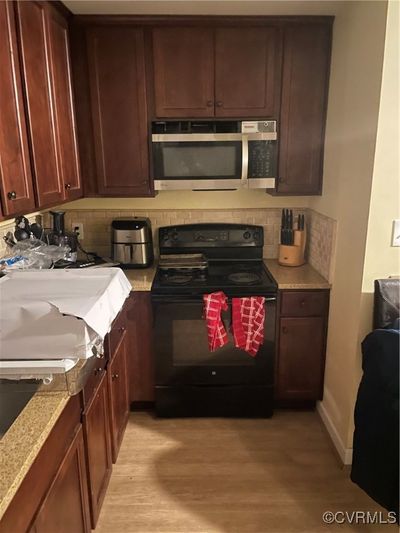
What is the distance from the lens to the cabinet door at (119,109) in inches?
85.3

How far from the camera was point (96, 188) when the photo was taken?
2.37 meters

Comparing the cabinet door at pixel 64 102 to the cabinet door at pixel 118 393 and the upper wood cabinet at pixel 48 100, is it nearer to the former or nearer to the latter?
the upper wood cabinet at pixel 48 100

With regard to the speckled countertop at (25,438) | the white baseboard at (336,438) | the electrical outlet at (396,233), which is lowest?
the white baseboard at (336,438)

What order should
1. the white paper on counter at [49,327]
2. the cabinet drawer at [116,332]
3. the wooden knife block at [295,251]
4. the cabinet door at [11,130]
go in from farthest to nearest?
the wooden knife block at [295,251] → the cabinet drawer at [116,332] → the cabinet door at [11,130] → the white paper on counter at [49,327]

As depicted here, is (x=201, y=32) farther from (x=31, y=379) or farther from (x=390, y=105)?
(x=31, y=379)

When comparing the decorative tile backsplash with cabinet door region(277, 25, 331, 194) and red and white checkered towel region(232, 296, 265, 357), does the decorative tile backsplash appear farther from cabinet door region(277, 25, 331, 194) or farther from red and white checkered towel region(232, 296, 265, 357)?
red and white checkered towel region(232, 296, 265, 357)

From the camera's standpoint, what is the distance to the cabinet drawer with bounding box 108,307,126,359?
1843mm

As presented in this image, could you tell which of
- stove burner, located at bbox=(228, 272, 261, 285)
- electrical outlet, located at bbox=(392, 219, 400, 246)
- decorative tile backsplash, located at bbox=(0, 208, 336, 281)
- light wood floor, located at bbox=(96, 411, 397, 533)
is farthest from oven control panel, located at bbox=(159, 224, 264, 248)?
light wood floor, located at bbox=(96, 411, 397, 533)

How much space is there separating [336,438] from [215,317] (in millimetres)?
922

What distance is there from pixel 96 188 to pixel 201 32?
106 cm

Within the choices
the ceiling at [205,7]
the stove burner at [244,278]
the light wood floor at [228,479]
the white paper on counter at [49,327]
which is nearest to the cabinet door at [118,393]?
the light wood floor at [228,479]

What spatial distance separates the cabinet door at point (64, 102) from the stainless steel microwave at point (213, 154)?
456 mm

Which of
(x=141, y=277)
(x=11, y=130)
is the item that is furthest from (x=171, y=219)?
(x=11, y=130)

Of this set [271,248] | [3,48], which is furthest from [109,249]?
[3,48]
